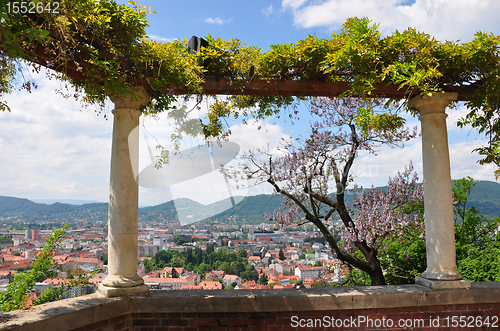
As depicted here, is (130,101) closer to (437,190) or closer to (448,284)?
(437,190)

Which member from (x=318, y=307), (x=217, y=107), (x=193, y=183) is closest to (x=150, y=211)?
(x=193, y=183)

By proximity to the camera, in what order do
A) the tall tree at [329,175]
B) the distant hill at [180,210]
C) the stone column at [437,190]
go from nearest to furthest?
the stone column at [437,190] < the distant hill at [180,210] < the tall tree at [329,175]

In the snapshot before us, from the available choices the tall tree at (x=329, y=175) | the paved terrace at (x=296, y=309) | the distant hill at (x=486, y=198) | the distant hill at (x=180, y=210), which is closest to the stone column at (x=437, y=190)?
the paved terrace at (x=296, y=309)

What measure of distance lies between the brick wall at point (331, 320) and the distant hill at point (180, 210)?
5.04 feet

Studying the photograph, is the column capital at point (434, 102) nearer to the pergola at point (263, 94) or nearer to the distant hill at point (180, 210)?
the pergola at point (263, 94)

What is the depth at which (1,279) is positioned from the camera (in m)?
4.18

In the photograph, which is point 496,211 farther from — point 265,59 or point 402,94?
point 265,59

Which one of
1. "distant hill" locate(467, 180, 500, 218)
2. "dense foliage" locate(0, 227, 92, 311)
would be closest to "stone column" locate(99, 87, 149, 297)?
"dense foliage" locate(0, 227, 92, 311)

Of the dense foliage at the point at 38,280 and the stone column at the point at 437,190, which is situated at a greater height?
the stone column at the point at 437,190

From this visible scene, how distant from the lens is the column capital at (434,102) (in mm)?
3896

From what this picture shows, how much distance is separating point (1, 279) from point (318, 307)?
4.12 metres

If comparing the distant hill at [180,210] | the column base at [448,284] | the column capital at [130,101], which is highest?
the column capital at [130,101]

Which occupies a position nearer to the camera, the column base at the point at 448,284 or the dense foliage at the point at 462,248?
the column base at the point at 448,284

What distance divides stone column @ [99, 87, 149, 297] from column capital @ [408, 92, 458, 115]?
11.0 ft
